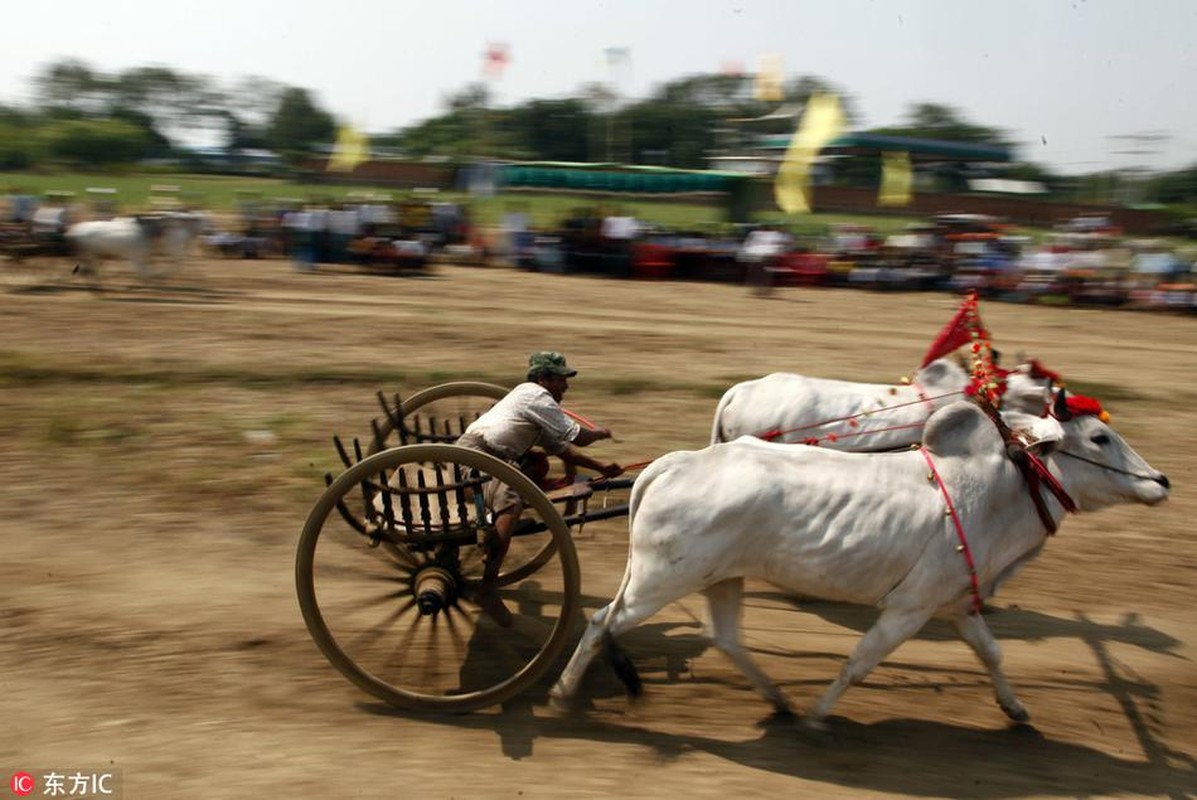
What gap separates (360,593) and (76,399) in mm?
5556

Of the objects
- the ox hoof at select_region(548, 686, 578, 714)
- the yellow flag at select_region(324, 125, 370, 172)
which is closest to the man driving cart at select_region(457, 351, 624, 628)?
the ox hoof at select_region(548, 686, 578, 714)

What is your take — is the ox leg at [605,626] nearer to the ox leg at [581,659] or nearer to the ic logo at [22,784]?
the ox leg at [581,659]

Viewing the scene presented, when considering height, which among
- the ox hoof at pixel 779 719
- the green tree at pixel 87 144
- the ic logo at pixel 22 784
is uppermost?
the green tree at pixel 87 144

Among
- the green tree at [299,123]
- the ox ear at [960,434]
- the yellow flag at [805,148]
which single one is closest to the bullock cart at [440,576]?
the ox ear at [960,434]

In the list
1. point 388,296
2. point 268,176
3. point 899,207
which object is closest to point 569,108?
point 268,176

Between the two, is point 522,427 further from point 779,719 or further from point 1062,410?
point 1062,410

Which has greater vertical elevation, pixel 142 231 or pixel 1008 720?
pixel 142 231

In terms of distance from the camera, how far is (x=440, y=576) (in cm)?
550

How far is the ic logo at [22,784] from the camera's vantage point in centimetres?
464

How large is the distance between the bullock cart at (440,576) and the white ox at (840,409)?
50.6 inches

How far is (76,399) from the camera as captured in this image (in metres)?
10.8

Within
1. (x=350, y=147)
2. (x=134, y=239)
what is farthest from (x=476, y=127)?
(x=134, y=239)

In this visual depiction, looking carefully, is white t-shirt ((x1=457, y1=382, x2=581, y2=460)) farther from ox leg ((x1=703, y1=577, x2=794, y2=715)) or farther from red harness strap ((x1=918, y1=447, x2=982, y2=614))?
red harness strap ((x1=918, y1=447, x2=982, y2=614))

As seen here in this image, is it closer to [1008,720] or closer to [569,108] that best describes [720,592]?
[1008,720]
